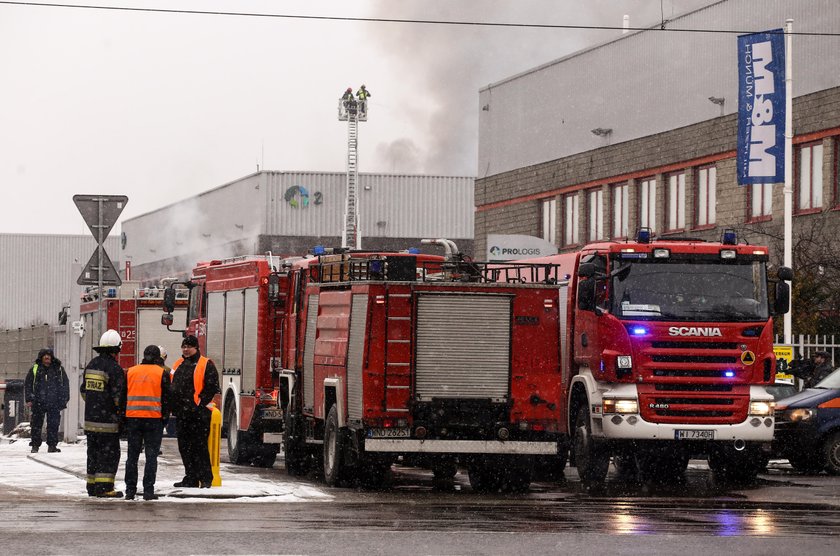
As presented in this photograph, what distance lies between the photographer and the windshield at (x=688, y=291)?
747 inches

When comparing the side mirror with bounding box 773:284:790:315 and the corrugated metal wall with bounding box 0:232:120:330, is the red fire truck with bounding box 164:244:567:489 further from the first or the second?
the corrugated metal wall with bounding box 0:232:120:330

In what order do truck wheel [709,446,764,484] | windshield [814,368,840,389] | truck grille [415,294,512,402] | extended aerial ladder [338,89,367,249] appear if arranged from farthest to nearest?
extended aerial ladder [338,89,367,249] → windshield [814,368,840,389] → truck wheel [709,446,764,484] → truck grille [415,294,512,402]

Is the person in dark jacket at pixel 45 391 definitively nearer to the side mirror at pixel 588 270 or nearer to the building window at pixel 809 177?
the side mirror at pixel 588 270

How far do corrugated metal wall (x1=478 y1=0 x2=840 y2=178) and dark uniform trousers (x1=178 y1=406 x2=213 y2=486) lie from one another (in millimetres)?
22954

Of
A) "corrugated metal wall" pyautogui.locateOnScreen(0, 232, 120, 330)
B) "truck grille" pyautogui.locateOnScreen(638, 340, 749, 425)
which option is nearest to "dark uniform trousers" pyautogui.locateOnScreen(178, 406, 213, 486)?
"truck grille" pyautogui.locateOnScreen(638, 340, 749, 425)

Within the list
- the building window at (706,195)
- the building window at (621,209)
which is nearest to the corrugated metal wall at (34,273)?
the building window at (621,209)

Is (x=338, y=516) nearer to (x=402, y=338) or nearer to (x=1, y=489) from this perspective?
(x=402, y=338)

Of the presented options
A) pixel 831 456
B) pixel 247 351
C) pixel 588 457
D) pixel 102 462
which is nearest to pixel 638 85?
pixel 831 456

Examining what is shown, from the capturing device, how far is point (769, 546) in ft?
41.8

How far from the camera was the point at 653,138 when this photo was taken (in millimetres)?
44438

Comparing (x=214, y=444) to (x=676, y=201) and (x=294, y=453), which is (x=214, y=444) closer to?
(x=294, y=453)

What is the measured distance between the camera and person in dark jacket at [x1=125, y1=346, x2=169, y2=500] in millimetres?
16734

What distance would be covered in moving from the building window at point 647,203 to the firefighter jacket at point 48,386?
69.4ft

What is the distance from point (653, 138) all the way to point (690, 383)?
26.0m
